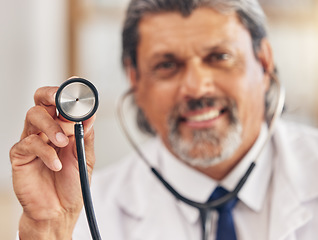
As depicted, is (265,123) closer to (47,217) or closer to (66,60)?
(47,217)

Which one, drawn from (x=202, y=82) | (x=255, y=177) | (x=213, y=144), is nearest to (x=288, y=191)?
(x=255, y=177)

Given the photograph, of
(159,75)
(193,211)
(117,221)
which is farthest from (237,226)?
(159,75)

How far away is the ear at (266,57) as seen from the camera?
1.17 m

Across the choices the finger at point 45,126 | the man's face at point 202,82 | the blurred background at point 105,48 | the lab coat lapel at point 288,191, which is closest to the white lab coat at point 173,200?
the lab coat lapel at point 288,191

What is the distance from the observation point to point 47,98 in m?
0.65

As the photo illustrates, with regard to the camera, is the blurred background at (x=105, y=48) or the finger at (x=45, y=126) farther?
the blurred background at (x=105, y=48)

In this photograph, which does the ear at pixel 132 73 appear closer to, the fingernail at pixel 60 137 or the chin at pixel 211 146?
the chin at pixel 211 146

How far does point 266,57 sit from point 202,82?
0.23 metres

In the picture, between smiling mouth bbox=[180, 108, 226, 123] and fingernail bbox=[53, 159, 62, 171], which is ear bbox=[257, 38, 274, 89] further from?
fingernail bbox=[53, 159, 62, 171]

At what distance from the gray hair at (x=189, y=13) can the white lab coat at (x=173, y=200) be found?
0.47 feet

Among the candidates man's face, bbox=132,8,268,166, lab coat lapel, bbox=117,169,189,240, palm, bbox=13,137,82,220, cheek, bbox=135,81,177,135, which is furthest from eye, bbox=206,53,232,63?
palm, bbox=13,137,82,220

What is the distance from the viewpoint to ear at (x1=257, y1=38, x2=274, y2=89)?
1.17 metres

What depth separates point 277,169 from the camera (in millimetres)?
1086

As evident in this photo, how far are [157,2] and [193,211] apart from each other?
18.7 inches
